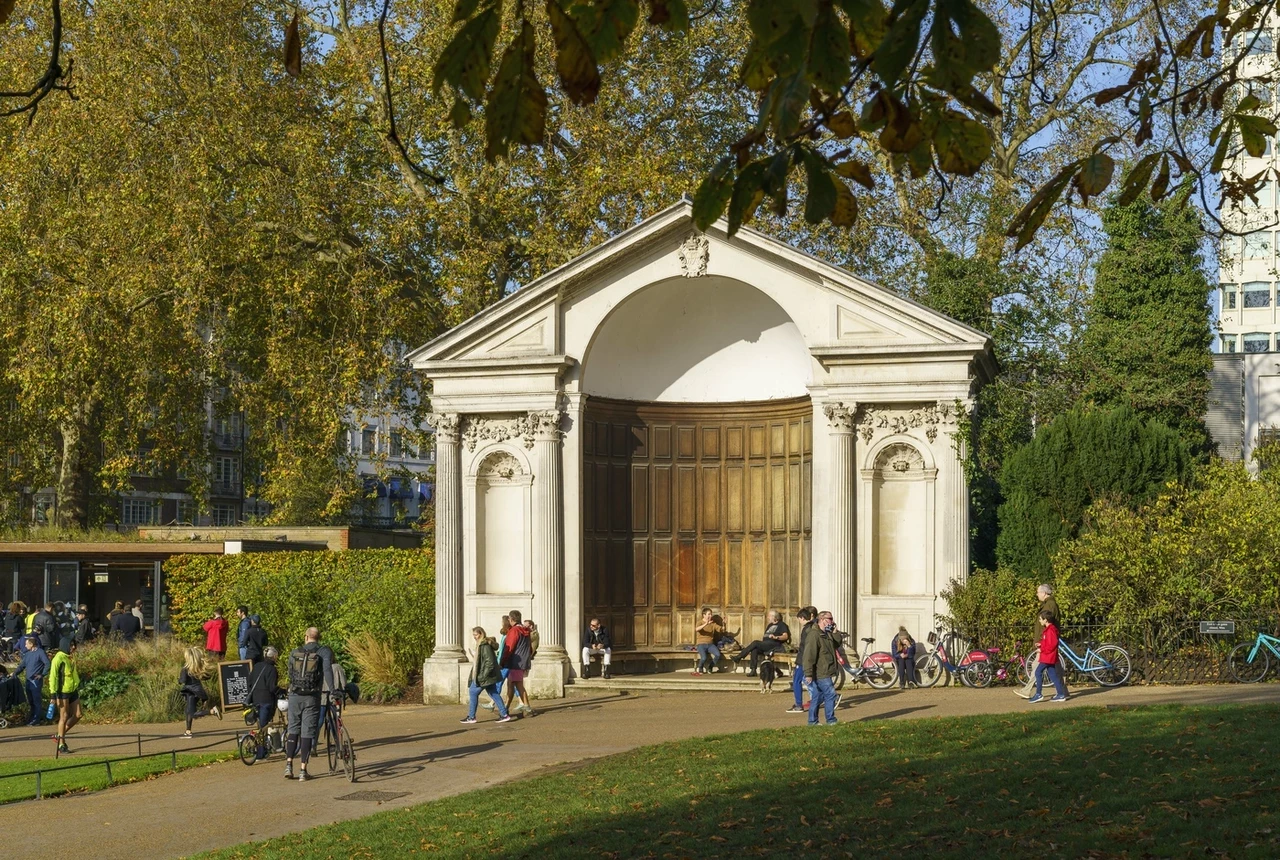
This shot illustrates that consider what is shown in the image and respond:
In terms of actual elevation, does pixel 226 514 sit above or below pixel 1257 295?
below

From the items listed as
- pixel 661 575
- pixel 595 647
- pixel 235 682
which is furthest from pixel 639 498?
pixel 235 682

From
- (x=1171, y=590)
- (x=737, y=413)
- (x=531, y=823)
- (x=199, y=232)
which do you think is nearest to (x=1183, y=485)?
(x=1171, y=590)

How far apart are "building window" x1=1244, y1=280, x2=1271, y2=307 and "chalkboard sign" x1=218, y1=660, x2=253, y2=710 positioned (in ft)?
237

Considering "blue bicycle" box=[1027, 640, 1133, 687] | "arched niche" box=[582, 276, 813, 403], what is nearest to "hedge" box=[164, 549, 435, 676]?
"arched niche" box=[582, 276, 813, 403]

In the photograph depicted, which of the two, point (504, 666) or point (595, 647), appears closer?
point (504, 666)

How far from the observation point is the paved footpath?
1552 centimetres

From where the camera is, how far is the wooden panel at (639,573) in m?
28.5

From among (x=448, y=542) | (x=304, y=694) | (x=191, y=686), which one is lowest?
(x=191, y=686)

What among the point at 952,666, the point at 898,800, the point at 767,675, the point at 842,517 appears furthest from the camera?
the point at 767,675

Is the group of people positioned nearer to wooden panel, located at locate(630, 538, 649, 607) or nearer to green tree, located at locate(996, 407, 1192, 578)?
wooden panel, located at locate(630, 538, 649, 607)

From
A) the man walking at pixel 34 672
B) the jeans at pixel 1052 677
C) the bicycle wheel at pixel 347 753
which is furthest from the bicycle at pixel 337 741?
the jeans at pixel 1052 677

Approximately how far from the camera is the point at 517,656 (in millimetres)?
23328

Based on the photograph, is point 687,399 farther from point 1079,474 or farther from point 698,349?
point 1079,474

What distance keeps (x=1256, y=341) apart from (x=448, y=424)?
221 ft
